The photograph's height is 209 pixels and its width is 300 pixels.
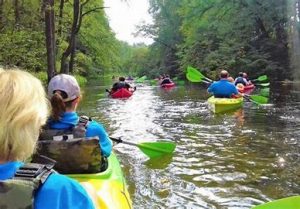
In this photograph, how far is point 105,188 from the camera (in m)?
3.07

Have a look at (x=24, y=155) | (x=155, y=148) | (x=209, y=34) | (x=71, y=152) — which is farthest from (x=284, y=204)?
(x=209, y=34)

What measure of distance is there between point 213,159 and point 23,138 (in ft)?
15.9

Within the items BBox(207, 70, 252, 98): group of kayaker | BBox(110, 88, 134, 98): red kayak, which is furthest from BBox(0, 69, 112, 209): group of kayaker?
BBox(110, 88, 134, 98): red kayak

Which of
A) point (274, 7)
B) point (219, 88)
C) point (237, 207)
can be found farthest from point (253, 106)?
point (274, 7)

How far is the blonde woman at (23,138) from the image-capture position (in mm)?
1217

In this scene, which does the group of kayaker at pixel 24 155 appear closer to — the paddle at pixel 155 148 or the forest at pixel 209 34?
the paddle at pixel 155 148

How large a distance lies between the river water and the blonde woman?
2.91 metres

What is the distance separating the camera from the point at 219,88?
36.9 feet

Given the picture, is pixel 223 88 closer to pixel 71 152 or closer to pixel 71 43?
pixel 71 43

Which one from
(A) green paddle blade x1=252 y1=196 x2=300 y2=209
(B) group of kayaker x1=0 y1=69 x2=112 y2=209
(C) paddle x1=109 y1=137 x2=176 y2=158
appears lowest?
(C) paddle x1=109 y1=137 x2=176 y2=158

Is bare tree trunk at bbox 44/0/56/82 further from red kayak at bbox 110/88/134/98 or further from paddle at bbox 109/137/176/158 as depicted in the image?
paddle at bbox 109/137/176/158

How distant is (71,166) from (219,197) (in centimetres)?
191

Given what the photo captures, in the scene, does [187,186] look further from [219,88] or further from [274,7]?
[274,7]

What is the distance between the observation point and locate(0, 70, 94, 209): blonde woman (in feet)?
3.99
